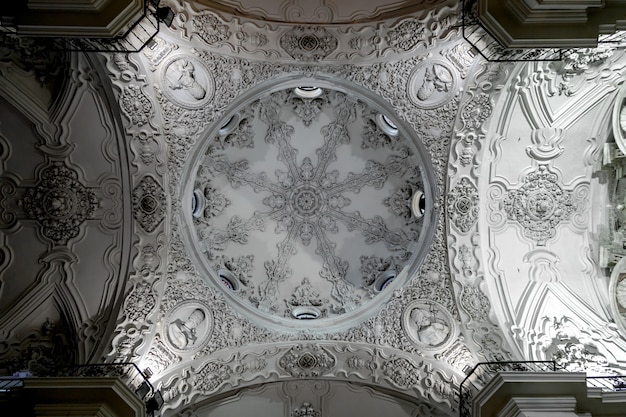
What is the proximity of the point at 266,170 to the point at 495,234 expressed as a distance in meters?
7.70

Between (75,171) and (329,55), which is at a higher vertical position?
(329,55)

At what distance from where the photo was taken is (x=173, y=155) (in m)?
13.3

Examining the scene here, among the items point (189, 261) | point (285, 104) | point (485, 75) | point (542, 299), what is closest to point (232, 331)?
point (189, 261)

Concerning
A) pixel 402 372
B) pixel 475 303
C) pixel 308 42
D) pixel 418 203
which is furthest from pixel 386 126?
pixel 402 372

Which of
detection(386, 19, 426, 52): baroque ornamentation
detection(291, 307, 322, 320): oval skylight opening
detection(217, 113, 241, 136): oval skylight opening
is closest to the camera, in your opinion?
detection(386, 19, 426, 52): baroque ornamentation

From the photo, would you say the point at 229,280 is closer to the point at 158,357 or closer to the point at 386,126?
the point at 158,357

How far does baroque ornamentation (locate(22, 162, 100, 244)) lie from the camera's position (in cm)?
1306

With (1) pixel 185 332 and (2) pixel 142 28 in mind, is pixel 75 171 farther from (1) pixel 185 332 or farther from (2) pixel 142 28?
(1) pixel 185 332

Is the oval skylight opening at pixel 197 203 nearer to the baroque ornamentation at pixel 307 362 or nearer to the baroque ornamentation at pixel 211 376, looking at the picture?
the baroque ornamentation at pixel 211 376

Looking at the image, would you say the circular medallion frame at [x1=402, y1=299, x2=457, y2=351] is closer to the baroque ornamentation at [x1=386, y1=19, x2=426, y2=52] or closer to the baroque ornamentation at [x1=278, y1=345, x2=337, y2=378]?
the baroque ornamentation at [x1=278, y1=345, x2=337, y2=378]

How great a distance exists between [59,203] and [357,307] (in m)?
8.67

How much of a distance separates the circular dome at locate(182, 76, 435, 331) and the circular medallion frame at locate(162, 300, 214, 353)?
1740mm

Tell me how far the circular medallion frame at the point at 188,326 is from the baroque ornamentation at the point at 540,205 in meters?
8.84

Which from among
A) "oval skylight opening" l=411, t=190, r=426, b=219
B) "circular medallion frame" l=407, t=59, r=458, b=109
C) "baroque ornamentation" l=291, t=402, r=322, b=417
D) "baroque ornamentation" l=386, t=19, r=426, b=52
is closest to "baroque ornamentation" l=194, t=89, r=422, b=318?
"oval skylight opening" l=411, t=190, r=426, b=219
